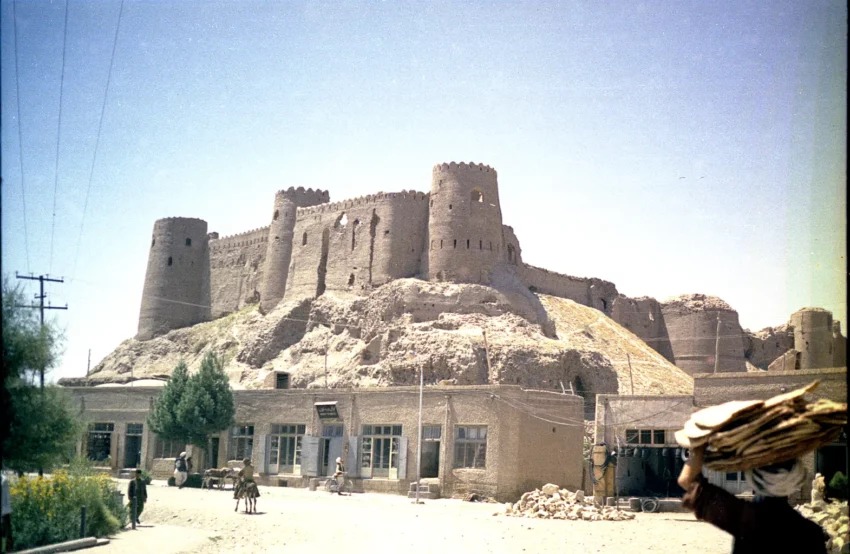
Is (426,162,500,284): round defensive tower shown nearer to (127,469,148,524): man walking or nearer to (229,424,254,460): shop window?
(229,424,254,460): shop window

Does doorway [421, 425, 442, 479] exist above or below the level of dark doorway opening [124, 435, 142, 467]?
above

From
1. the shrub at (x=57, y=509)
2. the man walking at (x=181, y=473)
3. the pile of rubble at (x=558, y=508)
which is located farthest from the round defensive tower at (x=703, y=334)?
the shrub at (x=57, y=509)

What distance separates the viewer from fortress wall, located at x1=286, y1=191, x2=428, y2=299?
51844 mm

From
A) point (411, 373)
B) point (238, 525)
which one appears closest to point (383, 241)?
point (411, 373)

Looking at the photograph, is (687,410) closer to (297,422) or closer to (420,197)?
(297,422)

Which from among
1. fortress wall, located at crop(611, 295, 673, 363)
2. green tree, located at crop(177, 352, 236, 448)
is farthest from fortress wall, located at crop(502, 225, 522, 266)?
green tree, located at crop(177, 352, 236, 448)

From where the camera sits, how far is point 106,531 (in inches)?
683

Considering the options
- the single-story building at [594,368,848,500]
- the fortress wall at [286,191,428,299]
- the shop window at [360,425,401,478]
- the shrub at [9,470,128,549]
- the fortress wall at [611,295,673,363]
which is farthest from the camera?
the fortress wall at [611,295,673,363]

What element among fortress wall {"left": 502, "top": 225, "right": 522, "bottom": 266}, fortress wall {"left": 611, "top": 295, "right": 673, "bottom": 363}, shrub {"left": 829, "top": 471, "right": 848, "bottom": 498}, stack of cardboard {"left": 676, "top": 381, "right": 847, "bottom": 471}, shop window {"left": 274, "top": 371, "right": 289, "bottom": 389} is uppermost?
fortress wall {"left": 502, "top": 225, "right": 522, "bottom": 266}

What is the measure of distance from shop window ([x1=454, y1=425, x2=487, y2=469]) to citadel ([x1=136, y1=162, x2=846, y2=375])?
15.5 meters

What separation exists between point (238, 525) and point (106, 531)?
3.41 metres

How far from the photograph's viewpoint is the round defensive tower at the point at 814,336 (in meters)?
34.0

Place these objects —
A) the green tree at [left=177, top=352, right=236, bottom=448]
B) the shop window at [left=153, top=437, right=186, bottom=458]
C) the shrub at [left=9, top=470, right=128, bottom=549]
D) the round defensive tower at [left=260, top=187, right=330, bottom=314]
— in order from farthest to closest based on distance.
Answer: the round defensive tower at [left=260, top=187, right=330, bottom=314], the shop window at [left=153, top=437, right=186, bottom=458], the green tree at [left=177, top=352, right=236, bottom=448], the shrub at [left=9, top=470, right=128, bottom=549]

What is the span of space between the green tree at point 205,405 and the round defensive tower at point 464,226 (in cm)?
1929
